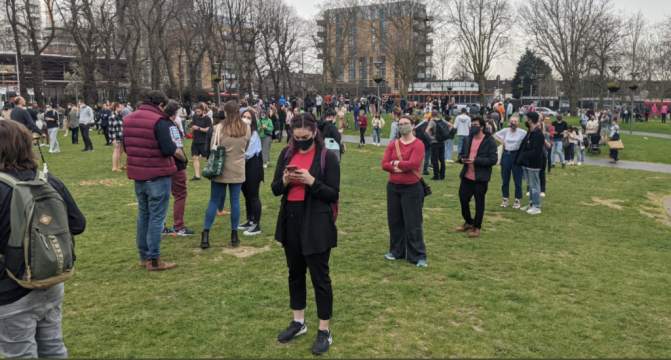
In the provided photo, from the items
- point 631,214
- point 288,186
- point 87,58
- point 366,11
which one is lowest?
point 631,214

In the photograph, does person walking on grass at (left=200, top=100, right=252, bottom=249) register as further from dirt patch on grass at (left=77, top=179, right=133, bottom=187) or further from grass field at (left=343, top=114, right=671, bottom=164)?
grass field at (left=343, top=114, right=671, bottom=164)

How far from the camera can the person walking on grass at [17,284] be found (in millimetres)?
2754

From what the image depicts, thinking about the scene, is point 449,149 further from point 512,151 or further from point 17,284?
point 17,284

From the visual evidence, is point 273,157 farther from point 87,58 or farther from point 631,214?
point 87,58

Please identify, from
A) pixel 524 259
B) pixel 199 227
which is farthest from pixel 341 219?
pixel 524 259

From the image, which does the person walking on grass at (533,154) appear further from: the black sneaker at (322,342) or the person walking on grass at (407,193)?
the black sneaker at (322,342)

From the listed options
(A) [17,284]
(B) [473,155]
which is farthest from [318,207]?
(B) [473,155]

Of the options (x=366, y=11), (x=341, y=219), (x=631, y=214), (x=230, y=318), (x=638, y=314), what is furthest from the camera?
(x=366, y=11)

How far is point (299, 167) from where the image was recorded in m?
4.04

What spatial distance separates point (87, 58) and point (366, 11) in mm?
34915

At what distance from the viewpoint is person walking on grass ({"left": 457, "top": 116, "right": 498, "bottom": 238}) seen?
7535 mm

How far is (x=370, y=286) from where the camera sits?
18.1 feet

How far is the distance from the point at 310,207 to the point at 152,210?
257 centimetres

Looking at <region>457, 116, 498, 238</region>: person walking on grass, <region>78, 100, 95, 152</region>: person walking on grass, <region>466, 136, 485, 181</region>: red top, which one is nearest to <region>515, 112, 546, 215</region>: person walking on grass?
<region>457, 116, 498, 238</region>: person walking on grass
